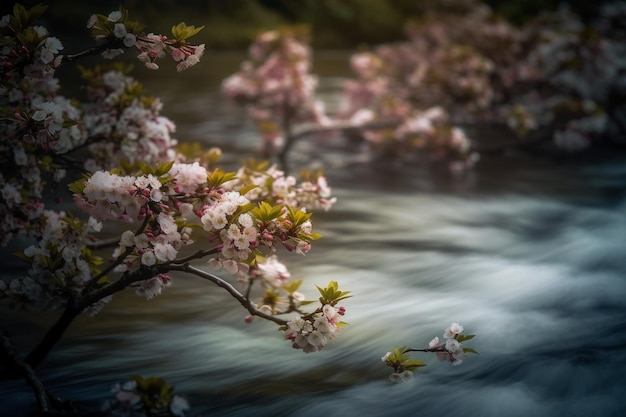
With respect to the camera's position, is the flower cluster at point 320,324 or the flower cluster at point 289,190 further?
the flower cluster at point 289,190

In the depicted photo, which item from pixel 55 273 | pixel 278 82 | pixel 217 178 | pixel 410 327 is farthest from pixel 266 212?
pixel 278 82

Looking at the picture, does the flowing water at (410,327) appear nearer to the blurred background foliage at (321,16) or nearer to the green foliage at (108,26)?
the green foliage at (108,26)

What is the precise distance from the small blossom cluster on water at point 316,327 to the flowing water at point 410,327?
16.2 inches

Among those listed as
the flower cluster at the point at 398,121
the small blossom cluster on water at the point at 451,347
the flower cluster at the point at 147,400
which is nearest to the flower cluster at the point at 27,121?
the flower cluster at the point at 147,400

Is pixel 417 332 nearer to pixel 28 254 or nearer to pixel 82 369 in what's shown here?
pixel 82 369

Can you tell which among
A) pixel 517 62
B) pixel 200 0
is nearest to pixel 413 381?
pixel 517 62

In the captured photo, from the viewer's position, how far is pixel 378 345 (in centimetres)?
427

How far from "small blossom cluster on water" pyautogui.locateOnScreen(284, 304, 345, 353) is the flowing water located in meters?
0.41

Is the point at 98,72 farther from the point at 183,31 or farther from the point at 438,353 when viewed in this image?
the point at 438,353

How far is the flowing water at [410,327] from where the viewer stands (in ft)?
11.8

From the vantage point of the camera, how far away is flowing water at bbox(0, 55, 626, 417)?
3592 mm

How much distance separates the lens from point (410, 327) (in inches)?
179

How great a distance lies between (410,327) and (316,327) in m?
1.48

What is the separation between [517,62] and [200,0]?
A: 51.7ft
